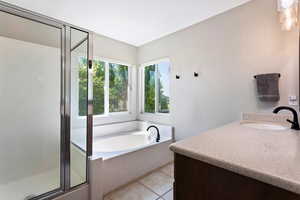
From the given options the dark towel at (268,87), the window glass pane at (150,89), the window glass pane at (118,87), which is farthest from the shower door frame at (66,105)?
the dark towel at (268,87)

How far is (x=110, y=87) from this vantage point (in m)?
3.18

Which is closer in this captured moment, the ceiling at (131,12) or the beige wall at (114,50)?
the ceiling at (131,12)

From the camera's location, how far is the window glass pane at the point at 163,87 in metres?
3.02

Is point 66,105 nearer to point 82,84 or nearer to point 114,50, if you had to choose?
point 82,84

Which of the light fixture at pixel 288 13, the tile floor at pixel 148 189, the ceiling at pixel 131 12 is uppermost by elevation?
the ceiling at pixel 131 12

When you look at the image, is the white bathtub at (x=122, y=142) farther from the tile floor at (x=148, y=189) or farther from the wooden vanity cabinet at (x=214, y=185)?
the wooden vanity cabinet at (x=214, y=185)

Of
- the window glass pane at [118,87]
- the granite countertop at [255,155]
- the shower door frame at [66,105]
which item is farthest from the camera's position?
the window glass pane at [118,87]

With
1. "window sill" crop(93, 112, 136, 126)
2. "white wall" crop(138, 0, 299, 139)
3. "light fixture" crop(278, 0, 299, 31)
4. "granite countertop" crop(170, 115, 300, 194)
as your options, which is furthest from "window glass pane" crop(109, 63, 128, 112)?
"light fixture" crop(278, 0, 299, 31)

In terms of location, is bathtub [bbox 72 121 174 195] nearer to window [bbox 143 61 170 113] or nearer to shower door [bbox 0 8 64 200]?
window [bbox 143 61 170 113]

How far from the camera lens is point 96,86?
294 centimetres

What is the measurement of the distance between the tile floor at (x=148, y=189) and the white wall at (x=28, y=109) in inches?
37.5

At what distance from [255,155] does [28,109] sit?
9.07 feet

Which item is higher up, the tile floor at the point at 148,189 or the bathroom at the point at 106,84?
the bathroom at the point at 106,84

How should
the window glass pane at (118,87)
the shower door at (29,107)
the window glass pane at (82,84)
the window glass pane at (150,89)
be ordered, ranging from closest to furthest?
the window glass pane at (82,84) → the shower door at (29,107) → the window glass pane at (118,87) → the window glass pane at (150,89)
